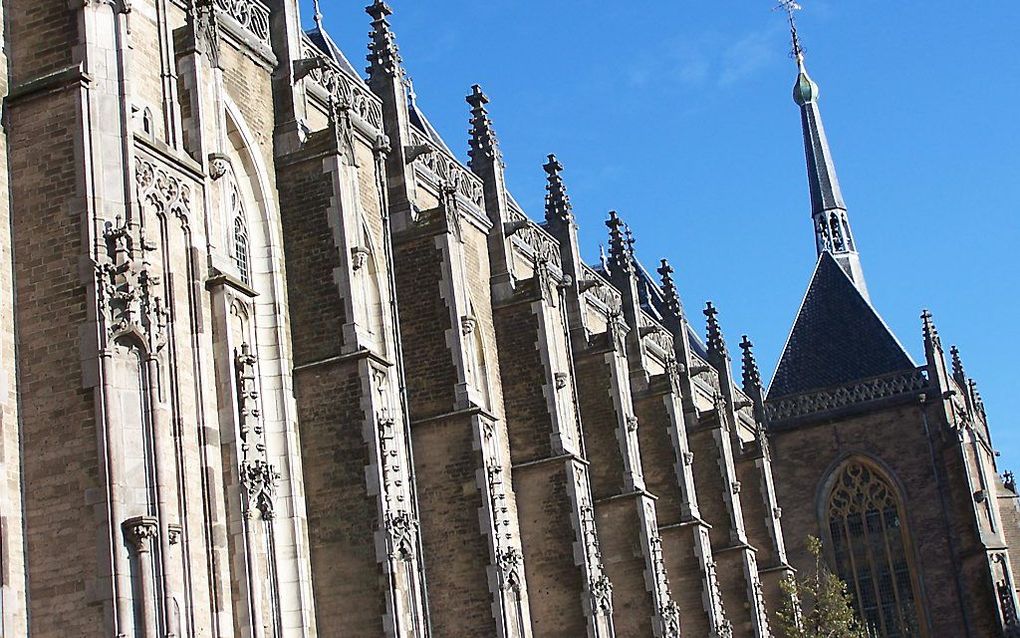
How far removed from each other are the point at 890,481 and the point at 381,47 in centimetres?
2602

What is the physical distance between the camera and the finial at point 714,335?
48737mm

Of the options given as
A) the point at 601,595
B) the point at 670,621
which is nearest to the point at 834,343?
the point at 670,621

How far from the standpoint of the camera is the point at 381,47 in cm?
2903

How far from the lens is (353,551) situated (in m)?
21.3

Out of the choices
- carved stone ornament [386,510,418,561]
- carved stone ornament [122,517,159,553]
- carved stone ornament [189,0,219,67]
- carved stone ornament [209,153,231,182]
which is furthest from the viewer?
carved stone ornament [386,510,418,561]

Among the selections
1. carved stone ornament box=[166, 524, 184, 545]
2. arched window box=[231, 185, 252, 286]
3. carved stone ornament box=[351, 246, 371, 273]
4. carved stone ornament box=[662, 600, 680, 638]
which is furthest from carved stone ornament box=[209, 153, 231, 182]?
carved stone ornament box=[662, 600, 680, 638]

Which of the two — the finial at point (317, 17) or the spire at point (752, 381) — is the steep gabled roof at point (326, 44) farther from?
the spire at point (752, 381)

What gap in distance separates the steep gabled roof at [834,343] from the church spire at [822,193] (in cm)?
406

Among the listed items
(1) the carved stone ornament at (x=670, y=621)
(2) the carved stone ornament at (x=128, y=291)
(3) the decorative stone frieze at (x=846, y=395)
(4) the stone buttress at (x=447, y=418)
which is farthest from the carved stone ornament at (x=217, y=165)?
(3) the decorative stone frieze at (x=846, y=395)

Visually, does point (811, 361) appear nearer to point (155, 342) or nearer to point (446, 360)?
point (446, 360)

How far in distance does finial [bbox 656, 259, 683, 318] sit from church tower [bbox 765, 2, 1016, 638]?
6842 millimetres

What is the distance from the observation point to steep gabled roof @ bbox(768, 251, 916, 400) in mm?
51000

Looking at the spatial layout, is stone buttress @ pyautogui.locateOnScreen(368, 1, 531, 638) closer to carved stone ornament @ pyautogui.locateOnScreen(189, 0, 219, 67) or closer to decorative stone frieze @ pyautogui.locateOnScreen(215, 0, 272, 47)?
decorative stone frieze @ pyautogui.locateOnScreen(215, 0, 272, 47)

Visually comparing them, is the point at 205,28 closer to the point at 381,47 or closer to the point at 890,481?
the point at 381,47
